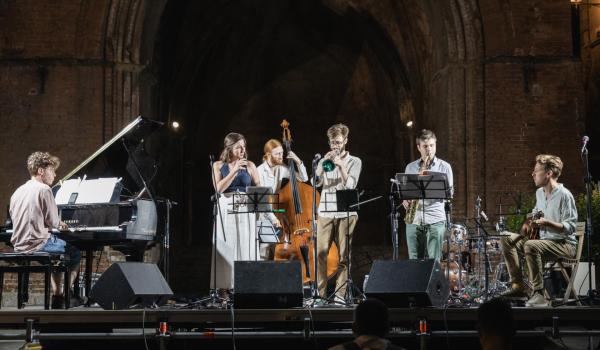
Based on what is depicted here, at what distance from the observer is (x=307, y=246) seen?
37.1 ft

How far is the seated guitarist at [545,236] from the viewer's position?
31.3 ft

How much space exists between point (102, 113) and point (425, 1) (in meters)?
6.18

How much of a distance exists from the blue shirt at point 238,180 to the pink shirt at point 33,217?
1.88 meters

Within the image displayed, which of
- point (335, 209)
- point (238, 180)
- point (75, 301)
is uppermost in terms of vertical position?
point (238, 180)

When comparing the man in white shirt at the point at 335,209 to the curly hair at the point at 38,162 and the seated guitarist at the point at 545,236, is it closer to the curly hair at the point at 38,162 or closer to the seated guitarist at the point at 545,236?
the seated guitarist at the point at 545,236

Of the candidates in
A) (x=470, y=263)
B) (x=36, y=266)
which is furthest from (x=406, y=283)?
(x=470, y=263)

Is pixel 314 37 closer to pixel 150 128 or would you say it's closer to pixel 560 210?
pixel 150 128

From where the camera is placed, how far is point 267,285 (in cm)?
846

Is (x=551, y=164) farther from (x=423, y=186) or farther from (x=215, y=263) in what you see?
(x=215, y=263)

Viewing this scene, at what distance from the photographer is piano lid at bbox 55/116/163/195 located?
10930 mm

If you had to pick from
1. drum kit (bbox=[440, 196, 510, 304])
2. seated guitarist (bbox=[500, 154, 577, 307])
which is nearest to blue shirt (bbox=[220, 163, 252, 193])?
drum kit (bbox=[440, 196, 510, 304])

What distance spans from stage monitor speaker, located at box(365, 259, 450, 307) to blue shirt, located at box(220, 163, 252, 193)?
2492 millimetres

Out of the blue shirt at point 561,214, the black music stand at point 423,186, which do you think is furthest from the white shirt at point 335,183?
the blue shirt at point 561,214

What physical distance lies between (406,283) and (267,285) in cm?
125
